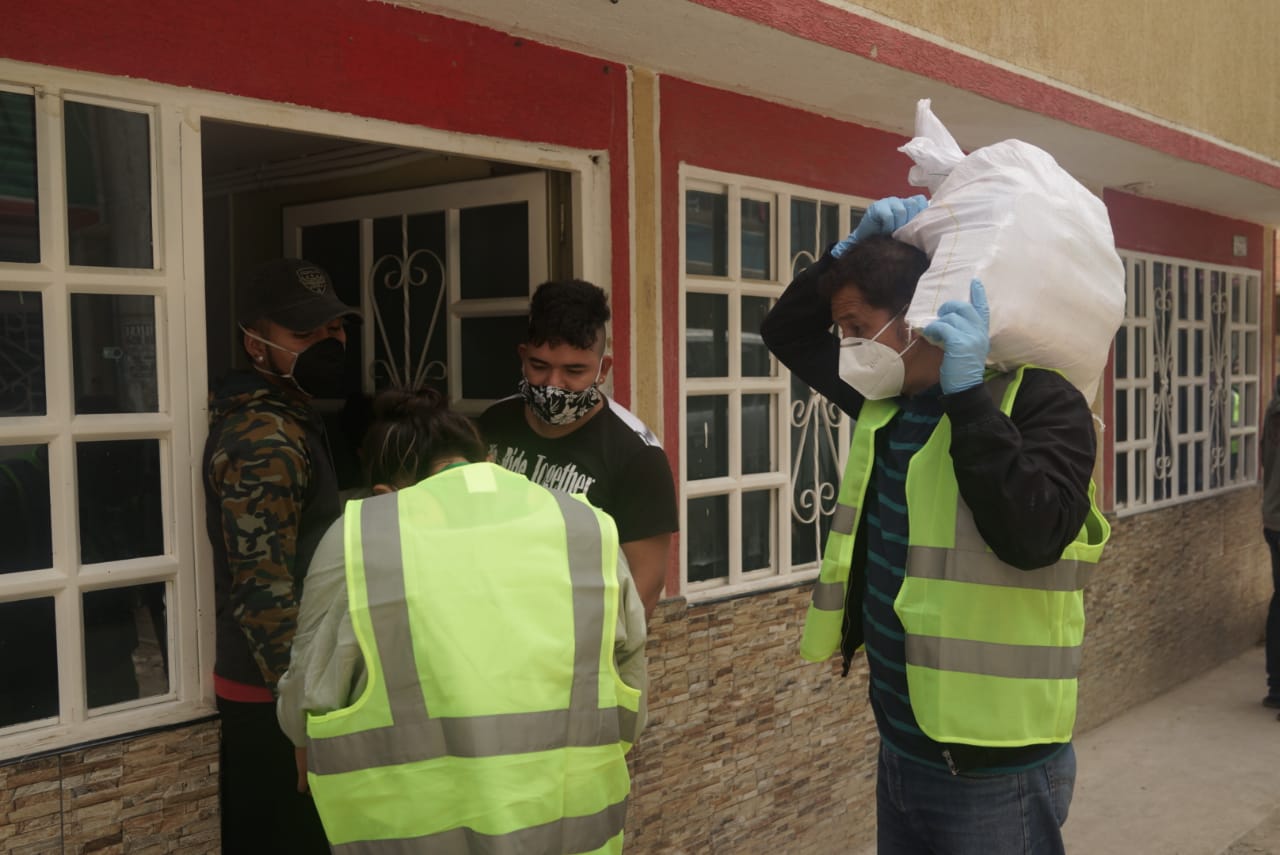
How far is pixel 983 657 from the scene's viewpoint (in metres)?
2.32

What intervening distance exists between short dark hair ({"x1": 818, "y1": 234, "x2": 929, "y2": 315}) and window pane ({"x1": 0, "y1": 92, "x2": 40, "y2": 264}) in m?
1.82

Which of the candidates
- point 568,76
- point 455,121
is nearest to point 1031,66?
point 568,76

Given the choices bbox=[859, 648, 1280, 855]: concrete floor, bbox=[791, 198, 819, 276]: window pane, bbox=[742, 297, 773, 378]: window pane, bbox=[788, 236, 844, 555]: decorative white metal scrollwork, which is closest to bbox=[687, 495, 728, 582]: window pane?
bbox=[788, 236, 844, 555]: decorative white metal scrollwork

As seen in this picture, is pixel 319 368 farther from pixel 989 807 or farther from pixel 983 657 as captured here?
pixel 989 807

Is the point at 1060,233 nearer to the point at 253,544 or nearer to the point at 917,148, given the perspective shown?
the point at 917,148

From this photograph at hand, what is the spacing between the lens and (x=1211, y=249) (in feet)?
26.6

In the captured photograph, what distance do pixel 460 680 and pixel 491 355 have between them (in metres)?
2.11

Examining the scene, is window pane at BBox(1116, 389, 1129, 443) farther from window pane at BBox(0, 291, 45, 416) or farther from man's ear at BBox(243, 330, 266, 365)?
window pane at BBox(0, 291, 45, 416)

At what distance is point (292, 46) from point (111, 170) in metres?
0.58

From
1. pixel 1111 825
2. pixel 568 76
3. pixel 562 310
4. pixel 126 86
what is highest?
pixel 568 76

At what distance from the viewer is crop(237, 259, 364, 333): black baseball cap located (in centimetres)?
289

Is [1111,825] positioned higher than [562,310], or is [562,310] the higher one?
[562,310]

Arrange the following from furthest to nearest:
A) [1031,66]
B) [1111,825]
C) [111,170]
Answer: [1111,825]
[1031,66]
[111,170]

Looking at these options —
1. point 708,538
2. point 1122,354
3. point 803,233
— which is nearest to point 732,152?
point 803,233
